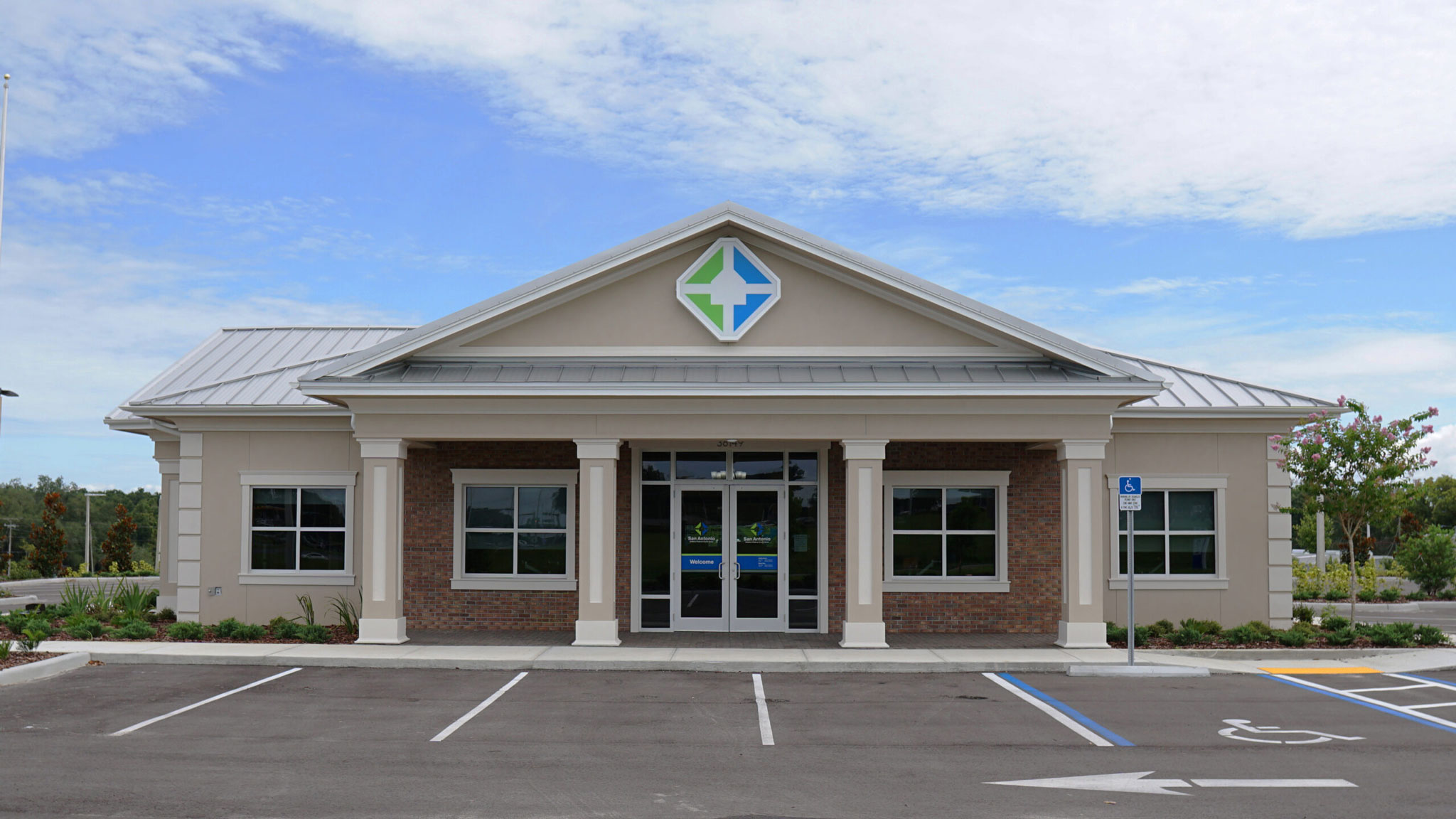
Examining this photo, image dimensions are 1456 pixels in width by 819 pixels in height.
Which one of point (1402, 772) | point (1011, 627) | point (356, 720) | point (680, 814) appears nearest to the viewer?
point (680, 814)

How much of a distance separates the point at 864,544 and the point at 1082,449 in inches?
133

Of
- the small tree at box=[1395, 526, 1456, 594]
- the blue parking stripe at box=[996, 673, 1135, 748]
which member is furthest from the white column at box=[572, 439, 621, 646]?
the small tree at box=[1395, 526, 1456, 594]

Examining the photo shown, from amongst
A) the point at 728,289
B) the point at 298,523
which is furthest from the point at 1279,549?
the point at 298,523

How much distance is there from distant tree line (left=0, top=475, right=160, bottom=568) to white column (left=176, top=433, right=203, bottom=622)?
53.0 metres

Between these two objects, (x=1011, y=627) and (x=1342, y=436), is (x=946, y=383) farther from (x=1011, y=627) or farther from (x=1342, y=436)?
(x=1342, y=436)

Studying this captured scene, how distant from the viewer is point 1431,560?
29781mm

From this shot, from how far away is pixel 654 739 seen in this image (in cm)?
1049

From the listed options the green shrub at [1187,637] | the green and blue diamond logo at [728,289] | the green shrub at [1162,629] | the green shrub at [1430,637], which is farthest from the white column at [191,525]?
the green shrub at [1430,637]

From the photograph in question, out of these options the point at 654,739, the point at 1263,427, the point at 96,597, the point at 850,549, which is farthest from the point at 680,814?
the point at 96,597

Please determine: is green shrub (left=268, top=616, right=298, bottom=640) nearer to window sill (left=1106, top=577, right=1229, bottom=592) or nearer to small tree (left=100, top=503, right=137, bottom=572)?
window sill (left=1106, top=577, right=1229, bottom=592)

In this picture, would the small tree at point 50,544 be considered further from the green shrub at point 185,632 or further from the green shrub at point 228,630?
the green shrub at point 228,630

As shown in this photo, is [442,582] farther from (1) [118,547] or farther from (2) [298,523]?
(1) [118,547]

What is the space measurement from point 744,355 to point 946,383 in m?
2.99

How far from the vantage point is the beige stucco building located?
16578mm
